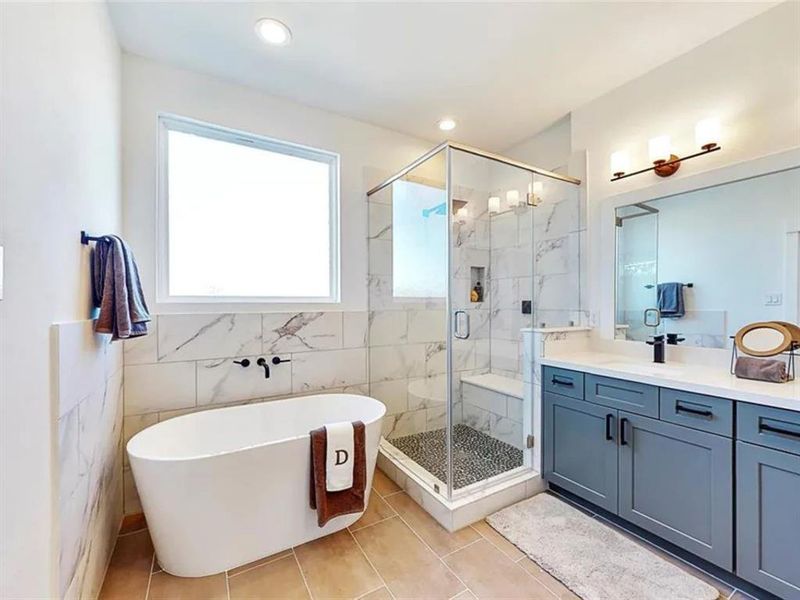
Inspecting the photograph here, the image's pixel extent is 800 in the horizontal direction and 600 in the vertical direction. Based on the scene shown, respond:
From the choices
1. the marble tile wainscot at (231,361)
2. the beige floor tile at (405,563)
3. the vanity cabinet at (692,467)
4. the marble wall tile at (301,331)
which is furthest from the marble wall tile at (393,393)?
the vanity cabinet at (692,467)

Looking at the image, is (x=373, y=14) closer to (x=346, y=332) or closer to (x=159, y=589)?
(x=346, y=332)

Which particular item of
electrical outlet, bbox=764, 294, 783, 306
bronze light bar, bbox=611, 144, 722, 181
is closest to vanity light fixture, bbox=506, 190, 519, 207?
bronze light bar, bbox=611, 144, 722, 181

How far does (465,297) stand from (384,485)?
1.49m

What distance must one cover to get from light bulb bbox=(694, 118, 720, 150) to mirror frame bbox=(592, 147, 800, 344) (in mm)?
149

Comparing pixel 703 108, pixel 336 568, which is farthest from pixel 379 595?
pixel 703 108

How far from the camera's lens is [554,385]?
2332 mm

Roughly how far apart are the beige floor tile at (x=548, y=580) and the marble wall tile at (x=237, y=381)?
179 centimetres

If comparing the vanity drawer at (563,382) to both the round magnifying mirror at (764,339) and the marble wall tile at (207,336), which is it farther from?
the marble wall tile at (207,336)

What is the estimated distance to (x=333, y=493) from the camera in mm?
1850

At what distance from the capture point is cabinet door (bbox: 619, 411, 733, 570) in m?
1.58

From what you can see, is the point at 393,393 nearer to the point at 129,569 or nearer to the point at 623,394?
the point at 623,394

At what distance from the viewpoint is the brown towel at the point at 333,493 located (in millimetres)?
1800

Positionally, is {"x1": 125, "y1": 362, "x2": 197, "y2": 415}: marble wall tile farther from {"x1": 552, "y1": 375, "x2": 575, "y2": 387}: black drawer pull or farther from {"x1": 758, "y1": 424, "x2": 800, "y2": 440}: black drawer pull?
{"x1": 758, "y1": 424, "x2": 800, "y2": 440}: black drawer pull

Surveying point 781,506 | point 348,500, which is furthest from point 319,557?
point 781,506
